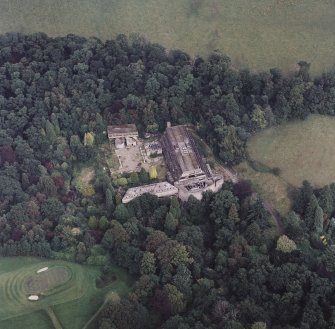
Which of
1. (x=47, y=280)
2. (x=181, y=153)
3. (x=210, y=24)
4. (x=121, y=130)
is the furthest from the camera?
(x=210, y=24)

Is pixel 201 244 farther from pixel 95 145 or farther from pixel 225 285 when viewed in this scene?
pixel 95 145

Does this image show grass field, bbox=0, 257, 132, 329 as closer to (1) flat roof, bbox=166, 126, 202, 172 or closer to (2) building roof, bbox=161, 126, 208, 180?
(2) building roof, bbox=161, 126, 208, 180

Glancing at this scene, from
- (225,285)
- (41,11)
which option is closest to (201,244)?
(225,285)

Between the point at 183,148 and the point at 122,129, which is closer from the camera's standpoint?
the point at 183,148

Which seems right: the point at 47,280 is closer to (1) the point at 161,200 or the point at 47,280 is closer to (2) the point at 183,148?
(1) the point at 161,200

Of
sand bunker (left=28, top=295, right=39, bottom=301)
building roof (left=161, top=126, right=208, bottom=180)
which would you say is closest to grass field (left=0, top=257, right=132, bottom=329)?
sand bunker (left=28, top=295, right=39, bottom=301)

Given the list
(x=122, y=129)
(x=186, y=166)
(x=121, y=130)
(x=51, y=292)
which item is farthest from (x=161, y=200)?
(x=51, y=292)
